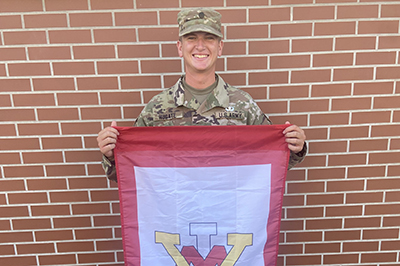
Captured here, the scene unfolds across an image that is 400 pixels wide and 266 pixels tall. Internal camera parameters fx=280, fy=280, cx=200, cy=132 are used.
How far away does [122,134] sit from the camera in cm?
161

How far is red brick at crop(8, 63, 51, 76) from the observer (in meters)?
2.01

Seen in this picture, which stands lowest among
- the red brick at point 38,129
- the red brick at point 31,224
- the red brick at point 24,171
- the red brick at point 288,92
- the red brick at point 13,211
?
the red brick at point 31,224

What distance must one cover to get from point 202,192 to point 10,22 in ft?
5.80

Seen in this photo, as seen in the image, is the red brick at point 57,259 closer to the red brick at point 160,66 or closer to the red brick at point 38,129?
the red brick at point 38,129

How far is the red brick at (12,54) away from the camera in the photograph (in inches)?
78.1

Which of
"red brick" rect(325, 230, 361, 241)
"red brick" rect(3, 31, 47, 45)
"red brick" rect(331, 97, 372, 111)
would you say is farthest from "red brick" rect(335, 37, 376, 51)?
"red brick" rect(3, 31, 47, 45)

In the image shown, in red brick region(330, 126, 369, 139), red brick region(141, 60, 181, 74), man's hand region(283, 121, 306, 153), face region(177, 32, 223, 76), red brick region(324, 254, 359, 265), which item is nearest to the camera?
man's hand region(283, 121, 306, 153)

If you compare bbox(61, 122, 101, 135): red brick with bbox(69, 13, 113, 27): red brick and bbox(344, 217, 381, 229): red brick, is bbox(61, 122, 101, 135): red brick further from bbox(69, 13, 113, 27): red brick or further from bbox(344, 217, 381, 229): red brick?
bbox(344, 217, 381, 229): red brick

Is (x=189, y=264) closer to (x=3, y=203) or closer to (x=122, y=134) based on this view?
(x=122, y=134)

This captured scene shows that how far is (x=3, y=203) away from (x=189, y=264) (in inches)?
62.5

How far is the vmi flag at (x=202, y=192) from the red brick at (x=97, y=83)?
59cm

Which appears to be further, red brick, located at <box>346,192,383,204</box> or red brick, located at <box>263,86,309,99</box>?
red brick, located at <box>346,192,383,204</box>

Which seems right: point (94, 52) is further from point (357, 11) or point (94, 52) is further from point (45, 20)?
point (357, 11)

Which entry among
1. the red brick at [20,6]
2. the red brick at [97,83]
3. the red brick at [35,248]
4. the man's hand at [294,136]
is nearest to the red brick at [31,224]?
the red brick at [35,248]
